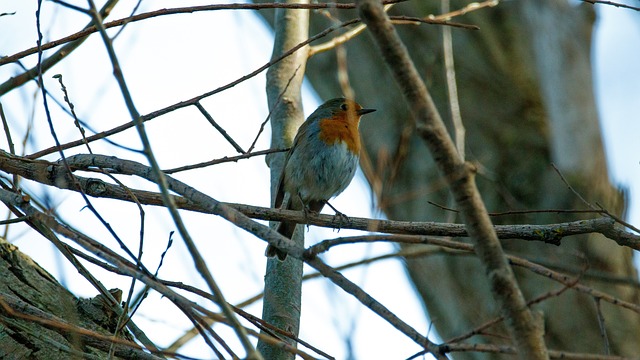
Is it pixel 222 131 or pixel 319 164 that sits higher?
pixel 319 164

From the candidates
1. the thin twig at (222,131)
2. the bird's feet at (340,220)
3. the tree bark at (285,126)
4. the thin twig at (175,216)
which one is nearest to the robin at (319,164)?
the bird's feet at (340,220)

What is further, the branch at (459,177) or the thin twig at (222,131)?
the thin twig at (222,131)

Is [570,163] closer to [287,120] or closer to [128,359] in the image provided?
[287,120]

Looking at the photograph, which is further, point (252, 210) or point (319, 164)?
point (319, 164)

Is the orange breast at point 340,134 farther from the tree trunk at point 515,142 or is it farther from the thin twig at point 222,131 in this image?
the thin twig at point 222,131

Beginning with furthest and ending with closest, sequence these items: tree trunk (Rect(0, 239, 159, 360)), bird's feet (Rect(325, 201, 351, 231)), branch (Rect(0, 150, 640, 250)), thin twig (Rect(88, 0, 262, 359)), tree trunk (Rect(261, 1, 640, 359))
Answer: tree trunk (Rect(261, 1, 640, 359)), bird's feet (Rect(325, 201, 351, 231)), branch (Rect(0, 150, 640, 250)), tree trunk (Rect(0, 239, 159, 360)), thin twig (Rect(88, 0, 262, 359))

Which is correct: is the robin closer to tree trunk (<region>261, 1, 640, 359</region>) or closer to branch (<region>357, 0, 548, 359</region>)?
tree trunk (<region>261, 1, 640, 359</region>)

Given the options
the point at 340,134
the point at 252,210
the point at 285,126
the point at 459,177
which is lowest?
the point at 459,177

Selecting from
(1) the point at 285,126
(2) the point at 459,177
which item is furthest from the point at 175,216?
(1) the point at 285,126

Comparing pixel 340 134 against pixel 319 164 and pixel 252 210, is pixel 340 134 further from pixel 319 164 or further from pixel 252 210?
pixel 252 210

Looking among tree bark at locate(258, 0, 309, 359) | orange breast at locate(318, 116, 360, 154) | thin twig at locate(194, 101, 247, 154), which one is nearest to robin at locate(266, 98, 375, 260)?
orange breast at locate(318, 116, 360, 154)

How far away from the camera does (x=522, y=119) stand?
27.6 ft

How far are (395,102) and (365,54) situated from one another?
30.8 inches

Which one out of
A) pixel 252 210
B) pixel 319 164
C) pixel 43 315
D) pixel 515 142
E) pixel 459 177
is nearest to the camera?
pixel 459 177
